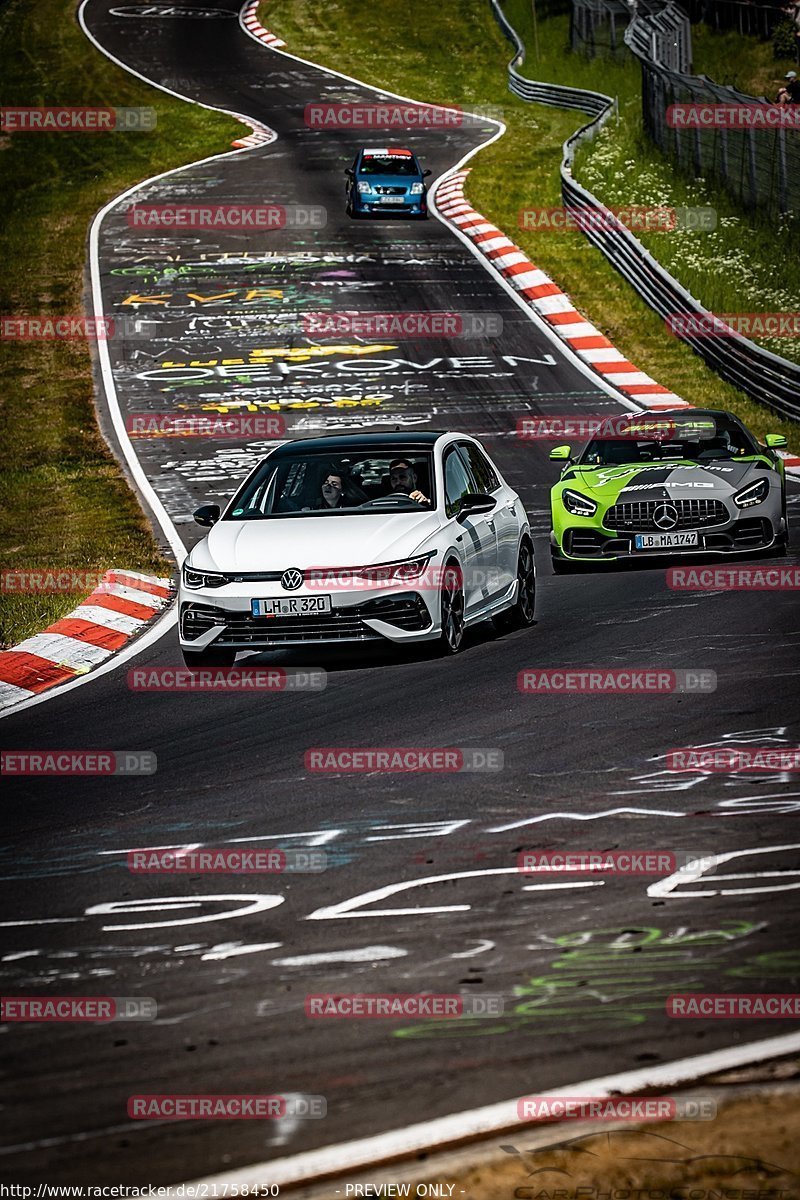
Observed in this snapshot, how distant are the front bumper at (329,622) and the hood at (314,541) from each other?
223 millimetres

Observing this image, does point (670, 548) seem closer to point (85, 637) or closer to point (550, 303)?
point (85, 637)

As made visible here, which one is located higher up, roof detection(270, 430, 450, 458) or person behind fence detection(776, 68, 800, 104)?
person behind fence detection(776, 68, 800, 104)

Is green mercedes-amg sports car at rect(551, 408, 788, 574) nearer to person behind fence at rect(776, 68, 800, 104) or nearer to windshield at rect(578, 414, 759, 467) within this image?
windshield at rect(578, 414, 759, 467)

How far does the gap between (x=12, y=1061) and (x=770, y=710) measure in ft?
17.8

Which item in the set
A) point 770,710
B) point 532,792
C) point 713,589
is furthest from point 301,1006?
point 713,589

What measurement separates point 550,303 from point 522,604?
61.8 ft

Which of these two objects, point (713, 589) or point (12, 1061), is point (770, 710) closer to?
point (713, 589)

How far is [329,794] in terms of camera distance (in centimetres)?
834

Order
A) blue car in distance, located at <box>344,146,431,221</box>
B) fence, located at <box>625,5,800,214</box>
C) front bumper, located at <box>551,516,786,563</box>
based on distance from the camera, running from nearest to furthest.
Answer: front bumper, located at <box>551,516,786,563</box> < fence, located at <box>625,5,800,214</box> < blue car in distance, located at <box>344,146,431,221</box>

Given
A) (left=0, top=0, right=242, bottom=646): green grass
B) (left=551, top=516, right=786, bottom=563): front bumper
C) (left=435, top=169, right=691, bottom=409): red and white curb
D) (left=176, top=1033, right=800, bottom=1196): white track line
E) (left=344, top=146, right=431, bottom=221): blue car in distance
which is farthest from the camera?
(left=344, top=146, right=431, bottom=221): blue car in distance

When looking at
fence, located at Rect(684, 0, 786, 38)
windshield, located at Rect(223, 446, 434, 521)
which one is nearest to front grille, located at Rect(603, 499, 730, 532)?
windshield, located at Rect(223, 446, 434, 521)

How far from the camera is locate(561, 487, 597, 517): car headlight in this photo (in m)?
15.1

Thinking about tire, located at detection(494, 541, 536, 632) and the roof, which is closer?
the roof

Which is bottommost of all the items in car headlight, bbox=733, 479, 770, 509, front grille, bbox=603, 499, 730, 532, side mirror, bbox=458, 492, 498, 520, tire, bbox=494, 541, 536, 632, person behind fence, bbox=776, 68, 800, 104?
tire, bbox=494, 541, 536, 632
